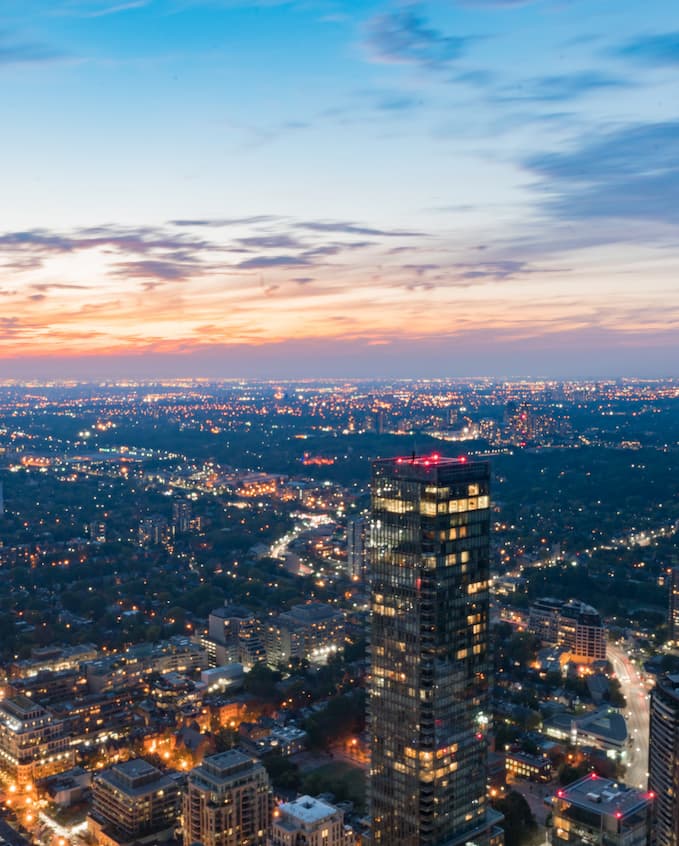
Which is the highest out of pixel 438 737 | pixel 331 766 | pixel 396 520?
pixel 396 520

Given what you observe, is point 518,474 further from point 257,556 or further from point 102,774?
point 102,774

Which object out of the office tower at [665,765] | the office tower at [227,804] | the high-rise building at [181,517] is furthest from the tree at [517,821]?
the high-rise building at [181,517]

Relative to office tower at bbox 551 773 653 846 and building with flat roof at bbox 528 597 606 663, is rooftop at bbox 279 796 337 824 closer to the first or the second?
office tower at bbox 551 773 653 846

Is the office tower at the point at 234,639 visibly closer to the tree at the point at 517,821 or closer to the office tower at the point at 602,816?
the tree at the point at 517,821

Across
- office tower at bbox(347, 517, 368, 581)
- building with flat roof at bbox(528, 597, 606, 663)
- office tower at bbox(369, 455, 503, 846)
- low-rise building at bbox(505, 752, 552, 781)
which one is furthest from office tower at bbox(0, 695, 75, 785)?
office tower at bbox(347, 517, 368, 581)

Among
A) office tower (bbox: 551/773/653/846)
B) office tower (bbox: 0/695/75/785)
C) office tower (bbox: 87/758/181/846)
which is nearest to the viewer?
office tower (bbox: 551/773/653/846)

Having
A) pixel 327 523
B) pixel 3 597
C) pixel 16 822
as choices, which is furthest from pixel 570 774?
pixel 327 523

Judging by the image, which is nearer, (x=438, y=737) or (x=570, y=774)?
(x=438, y=737)
